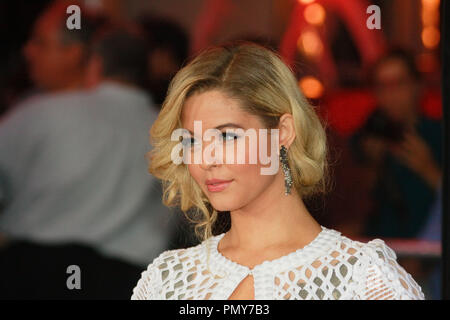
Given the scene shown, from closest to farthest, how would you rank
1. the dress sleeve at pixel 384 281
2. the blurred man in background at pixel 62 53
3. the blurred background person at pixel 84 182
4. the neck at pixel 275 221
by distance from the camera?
the dress sleeve at pixel 384 281 → the neck at pixel 275 221 → the blurred background person at pixel 84 182 → the blurred man in background at pixel 62 53

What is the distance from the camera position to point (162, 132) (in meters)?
1.77

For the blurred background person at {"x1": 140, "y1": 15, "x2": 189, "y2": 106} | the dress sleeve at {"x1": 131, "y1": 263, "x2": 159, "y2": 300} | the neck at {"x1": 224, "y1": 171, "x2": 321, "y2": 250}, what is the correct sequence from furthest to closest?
the blurred background person at {"x1": 140, "y1": 15, "x2": 189, "y2": 106} < the dress sleeve at {"x1": 131, "y1": 263, "x2": 159, "y2": 300} < the neck at {"x1": 224, "y1": 171, "x2": 321, "y2": 250}

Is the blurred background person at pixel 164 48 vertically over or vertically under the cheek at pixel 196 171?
over

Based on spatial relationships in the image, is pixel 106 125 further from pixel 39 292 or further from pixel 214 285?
pixel 214 285

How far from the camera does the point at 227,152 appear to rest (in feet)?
5.38

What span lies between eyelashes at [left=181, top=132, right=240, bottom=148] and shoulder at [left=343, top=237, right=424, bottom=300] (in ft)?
1.15

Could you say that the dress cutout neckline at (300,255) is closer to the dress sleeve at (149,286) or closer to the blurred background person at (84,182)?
the dress sleeve at (149,286)

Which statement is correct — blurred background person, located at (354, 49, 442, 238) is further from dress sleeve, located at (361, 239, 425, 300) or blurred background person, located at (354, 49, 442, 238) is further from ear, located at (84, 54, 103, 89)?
dress sleeve, located at (361, 239, 425, 300)

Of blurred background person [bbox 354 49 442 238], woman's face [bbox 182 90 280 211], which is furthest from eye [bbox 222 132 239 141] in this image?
blurred background person [bbox 354 49 442 238]

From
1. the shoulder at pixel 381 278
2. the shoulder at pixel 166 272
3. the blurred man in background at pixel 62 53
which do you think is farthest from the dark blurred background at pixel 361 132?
the shoulder at pixel 381 278

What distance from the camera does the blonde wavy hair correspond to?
66.1 inches

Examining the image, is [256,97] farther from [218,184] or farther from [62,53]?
[62,53]

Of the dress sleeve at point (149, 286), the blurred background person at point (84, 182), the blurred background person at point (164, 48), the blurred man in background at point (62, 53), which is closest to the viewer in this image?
the dress sleeve at point (149, 286)

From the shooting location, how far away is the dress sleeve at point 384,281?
1.60 meters
